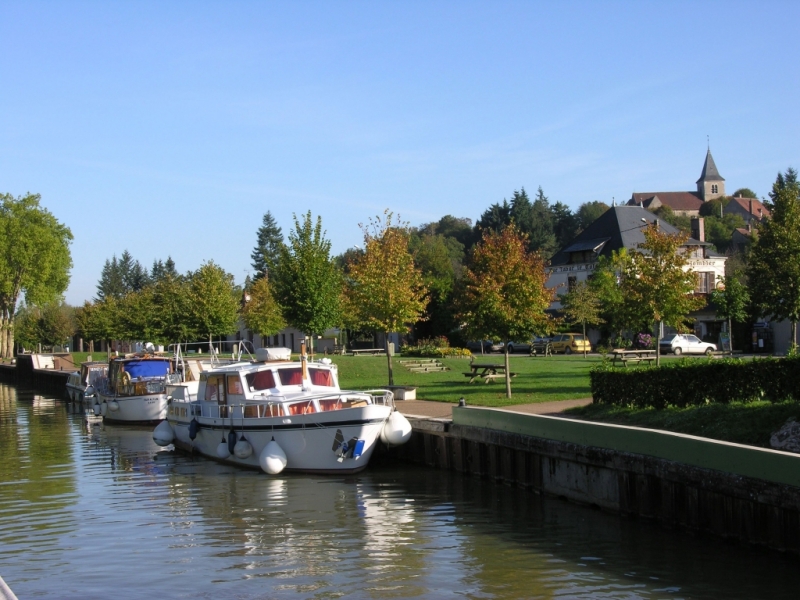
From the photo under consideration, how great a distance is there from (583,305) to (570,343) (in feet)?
11.9

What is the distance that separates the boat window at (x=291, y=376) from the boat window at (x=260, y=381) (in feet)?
0.97

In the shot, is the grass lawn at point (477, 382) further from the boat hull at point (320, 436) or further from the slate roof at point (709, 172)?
the slate roof at point (709, 172)

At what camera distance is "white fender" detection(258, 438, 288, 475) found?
69.0ft

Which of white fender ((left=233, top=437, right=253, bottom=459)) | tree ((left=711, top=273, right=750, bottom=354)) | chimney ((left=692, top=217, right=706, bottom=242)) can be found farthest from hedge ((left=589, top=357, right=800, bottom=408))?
chimney ((left=692, top=217, right=706, bottom=242))

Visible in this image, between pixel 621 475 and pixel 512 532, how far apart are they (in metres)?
2.24

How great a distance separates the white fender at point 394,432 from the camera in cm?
2128

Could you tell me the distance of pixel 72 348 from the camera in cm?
12550

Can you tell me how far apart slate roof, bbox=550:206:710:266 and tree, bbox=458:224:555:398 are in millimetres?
47628

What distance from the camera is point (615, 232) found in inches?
3029

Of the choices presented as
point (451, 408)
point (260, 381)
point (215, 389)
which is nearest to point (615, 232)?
point (451, 408)

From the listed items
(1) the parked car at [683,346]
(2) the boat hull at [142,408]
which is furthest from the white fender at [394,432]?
(1) the parked car at [683,346]

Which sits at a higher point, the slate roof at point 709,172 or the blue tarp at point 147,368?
the slate roof at point 709,172

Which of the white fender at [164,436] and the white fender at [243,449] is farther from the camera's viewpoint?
the white fender at [164,436]

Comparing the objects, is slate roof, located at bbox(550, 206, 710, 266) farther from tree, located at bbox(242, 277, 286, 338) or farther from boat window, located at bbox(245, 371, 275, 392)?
boat window, located at bbox(245, 371, 275, 392)
